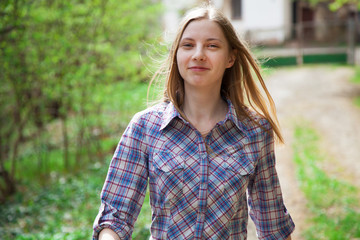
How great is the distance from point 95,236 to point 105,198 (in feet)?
0.51

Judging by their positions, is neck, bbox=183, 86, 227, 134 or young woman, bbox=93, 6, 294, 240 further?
neck, bbox=183, 86, 227, 134

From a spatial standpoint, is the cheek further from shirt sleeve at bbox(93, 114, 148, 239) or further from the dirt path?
the dirt path

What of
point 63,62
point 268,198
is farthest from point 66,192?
point 268,198

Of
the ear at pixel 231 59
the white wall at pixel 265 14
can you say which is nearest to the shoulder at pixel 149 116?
the ear at pixel 231 59

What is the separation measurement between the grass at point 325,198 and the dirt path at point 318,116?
13cm

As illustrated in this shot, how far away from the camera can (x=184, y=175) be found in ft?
5.89

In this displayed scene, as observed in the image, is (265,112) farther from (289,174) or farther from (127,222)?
(289,174)

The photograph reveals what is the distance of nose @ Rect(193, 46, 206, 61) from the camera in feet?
6.16

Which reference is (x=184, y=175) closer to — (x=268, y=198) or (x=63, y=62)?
(x=268, y=198)

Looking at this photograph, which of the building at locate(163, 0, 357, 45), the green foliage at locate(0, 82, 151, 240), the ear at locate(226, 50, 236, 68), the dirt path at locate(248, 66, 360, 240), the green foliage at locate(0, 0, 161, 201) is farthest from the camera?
the building at locate(163, 0, 357, 45)

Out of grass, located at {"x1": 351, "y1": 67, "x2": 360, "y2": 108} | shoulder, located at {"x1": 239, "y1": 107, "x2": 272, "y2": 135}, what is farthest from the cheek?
grass, located at {"x1": 351, "y1": 67, "x2": 360, "y2": 108}

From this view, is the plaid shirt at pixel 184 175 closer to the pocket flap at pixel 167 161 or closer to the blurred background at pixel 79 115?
the pocket flap at pixel 167 161

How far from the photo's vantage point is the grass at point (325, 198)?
4.71m

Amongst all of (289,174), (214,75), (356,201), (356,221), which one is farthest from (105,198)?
(289,174)
